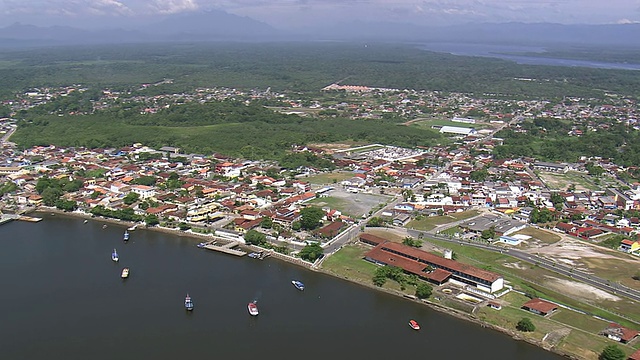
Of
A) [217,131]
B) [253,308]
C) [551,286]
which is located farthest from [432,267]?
[217,131]

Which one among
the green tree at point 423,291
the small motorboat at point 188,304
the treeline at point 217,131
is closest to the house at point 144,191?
the treeline at point 217,131

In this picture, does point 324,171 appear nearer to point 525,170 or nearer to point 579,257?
point 525,170

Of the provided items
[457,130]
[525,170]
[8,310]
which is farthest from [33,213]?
[457,130]

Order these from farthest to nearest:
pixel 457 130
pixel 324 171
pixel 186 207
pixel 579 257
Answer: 1. pixel 457 130
2. pixel 324 171
3. pixel 186 207
4. pixel 579 257

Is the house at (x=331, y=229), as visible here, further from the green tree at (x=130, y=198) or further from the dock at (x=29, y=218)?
the dock at (x=29, y=218)

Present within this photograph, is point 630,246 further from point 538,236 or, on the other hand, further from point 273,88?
point 273,88
